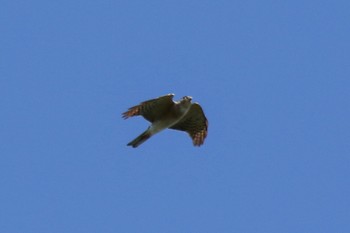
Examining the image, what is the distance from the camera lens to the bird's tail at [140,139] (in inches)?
1080

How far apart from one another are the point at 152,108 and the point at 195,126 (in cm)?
211

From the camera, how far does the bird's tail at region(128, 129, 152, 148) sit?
27422 mm

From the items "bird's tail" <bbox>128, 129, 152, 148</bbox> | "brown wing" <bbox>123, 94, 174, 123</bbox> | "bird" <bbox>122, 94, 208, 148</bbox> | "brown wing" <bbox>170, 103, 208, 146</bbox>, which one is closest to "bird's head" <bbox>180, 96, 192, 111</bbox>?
"bird" <bbox>122, 94, 208, 148</bbox>

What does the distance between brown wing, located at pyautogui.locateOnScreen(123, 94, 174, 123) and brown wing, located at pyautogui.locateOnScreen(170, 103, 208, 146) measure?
3.55 feet

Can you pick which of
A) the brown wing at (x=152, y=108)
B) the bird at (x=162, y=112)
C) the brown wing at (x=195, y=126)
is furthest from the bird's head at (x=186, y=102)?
the brown wing at (x=195, y=126)

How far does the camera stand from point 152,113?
27609 mm

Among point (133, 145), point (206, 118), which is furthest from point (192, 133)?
point (133, 145)

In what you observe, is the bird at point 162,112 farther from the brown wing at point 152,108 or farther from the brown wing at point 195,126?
the brown wing at point 195,126

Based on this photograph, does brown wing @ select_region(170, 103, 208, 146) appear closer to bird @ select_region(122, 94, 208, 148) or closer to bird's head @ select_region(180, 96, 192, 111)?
bird @ select_region(122, 94, 208, 148)

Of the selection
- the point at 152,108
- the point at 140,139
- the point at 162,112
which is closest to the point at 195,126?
the point at 162,112

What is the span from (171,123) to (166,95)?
1078 millimetres

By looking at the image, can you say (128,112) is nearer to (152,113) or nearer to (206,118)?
(152,113)

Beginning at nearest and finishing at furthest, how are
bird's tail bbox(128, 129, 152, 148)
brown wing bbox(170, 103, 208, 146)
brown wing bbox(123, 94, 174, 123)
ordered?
brown wing bbox(123, 94, 174, 123) → bird's tail bbox(128, 129, 152, 148) → brown wing bbox(170, 103, 208, 146)

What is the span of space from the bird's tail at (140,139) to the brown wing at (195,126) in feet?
4.74
